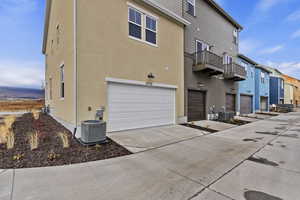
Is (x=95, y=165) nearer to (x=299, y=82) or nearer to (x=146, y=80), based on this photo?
(x=146, y=80)

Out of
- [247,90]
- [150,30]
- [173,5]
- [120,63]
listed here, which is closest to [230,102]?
[247,90]

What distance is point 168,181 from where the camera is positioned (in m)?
2.93

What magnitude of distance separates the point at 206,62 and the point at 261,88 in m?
16.1

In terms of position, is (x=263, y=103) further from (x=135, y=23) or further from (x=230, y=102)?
(x=135, y=23)

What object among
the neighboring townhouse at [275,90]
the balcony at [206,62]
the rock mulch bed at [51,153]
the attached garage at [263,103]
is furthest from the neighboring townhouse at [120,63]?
→ the neighboring townhouse at [275,90]

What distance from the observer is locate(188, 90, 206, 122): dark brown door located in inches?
425

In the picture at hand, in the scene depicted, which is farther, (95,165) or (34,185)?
(95,165)

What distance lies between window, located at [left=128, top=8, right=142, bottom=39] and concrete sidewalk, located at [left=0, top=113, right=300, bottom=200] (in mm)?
5876

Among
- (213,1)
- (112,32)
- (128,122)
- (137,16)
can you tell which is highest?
(213,1)

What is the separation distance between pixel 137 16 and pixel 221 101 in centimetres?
1017

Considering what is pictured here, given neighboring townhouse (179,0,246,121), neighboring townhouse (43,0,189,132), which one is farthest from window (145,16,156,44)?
neighboring townhouse (179,0,246,121)

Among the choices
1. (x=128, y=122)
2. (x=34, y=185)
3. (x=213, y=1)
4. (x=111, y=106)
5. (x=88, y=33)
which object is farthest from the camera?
(x=213, y=1)

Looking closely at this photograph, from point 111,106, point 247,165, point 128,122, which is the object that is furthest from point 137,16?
point 247,165

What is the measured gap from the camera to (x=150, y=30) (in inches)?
323
